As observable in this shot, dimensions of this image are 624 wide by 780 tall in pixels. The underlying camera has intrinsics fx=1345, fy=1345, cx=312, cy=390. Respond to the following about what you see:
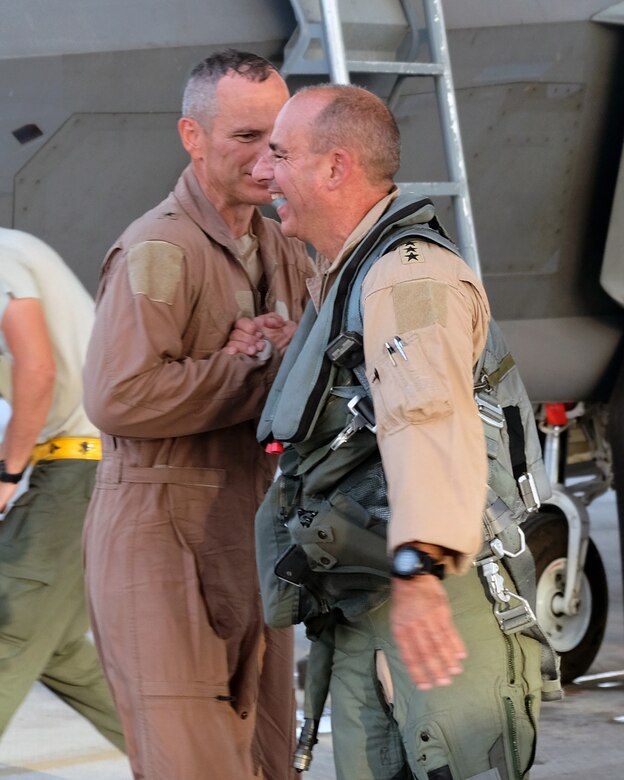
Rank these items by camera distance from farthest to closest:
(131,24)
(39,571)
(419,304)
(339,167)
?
(131,24)
(39,571)
(339,167)
(419,304)

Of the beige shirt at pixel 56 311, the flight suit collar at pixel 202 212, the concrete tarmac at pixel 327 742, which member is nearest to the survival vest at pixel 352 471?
the flight suit collar at pixel 202 212

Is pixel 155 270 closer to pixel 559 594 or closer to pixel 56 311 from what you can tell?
Answer: pixel 56 311

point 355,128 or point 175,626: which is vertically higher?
point 355,128

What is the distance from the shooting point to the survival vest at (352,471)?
2.24m

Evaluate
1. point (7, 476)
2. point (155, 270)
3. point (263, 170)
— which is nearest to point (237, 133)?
point (263, 170)

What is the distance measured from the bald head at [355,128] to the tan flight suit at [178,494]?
603 mm

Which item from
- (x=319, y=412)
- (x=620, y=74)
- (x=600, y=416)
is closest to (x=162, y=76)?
(x=620, y=74)

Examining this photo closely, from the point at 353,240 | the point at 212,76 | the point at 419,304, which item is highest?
the point at 212,76

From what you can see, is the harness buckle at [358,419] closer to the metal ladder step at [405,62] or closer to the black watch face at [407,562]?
the black watch face at [407,562]

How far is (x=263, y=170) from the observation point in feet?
8.68

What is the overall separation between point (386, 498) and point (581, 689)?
11.5ft

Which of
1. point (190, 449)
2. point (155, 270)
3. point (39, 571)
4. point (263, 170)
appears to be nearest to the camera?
point (263, 170)

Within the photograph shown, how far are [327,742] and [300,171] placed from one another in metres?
2.91

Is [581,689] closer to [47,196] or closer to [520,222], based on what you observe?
[520,222]
